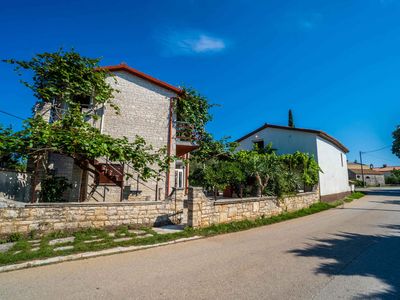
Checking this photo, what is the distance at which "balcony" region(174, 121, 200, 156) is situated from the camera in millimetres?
13782

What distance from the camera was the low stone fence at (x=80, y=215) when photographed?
20.8 feet

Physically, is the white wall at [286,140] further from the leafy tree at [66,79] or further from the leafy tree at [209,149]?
the leafy tree at [66,79]

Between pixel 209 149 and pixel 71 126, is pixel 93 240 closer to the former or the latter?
pixel 71 126

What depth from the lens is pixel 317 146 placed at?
59.2 ft

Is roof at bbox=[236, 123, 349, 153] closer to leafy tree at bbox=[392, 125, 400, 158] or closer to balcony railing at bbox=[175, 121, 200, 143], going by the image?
balcony railing at bbox=[175, 121, 200, 143]

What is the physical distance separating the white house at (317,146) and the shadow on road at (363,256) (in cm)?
1084

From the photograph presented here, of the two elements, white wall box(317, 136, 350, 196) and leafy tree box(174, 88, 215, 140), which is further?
white wall box(317, 136, 350, 196)

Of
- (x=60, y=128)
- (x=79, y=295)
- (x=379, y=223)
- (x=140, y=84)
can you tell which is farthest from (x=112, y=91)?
A: (x=379, y=223)

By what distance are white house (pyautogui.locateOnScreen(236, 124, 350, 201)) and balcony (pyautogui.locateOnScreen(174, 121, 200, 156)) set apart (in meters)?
10.00

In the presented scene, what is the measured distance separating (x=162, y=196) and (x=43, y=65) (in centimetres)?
951

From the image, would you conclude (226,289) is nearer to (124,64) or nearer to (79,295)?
(79,295)

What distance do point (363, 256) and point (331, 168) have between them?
→ 16.9 metres

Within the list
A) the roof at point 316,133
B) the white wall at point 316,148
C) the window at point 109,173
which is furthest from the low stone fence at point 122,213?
the roof at point 316,133

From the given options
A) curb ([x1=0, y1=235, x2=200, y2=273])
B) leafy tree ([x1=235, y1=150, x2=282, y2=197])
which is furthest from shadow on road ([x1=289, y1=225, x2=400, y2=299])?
leafy tree ([x1=235, y1=150, x2=282, y2=197])
